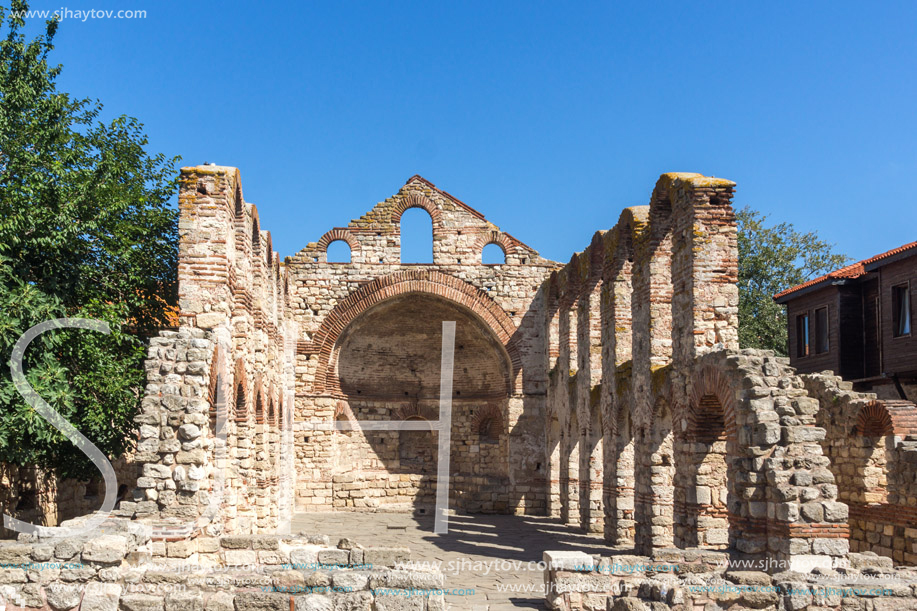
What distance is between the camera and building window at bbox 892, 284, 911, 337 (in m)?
19.0

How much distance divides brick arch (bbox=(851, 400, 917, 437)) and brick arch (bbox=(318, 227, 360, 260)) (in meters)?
12.7

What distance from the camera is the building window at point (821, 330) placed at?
73.3 feet

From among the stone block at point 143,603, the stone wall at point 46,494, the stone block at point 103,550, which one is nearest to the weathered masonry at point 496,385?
the stone block at point 103,550

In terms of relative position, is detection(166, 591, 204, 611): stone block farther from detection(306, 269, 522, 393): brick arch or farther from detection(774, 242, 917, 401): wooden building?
detection(774, 242, 917, 401): wooden building

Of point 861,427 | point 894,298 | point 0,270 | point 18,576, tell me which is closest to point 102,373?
point 0,270

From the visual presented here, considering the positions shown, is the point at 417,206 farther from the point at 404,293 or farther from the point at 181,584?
the point at 181,584

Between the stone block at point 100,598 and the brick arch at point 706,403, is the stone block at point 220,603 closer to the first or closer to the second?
the stone block at point 100,598

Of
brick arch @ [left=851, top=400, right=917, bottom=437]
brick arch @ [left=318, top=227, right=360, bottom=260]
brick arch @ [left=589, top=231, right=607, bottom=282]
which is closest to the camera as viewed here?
brick arch @ [left=851, top=400, right=917, bottom=437]

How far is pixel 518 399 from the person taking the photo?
20594 mm

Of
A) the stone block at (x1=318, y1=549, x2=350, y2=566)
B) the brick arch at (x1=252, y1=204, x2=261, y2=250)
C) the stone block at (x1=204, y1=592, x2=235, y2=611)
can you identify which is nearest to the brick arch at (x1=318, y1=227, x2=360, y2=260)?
the brick arch at (x1=252, y1=204, x2=261, y2=250)

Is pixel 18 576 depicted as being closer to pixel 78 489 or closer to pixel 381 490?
pixel 78 489

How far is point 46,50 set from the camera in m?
13.0

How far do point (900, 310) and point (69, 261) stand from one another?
57.8 feet

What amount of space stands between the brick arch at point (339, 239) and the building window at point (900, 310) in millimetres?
12967
